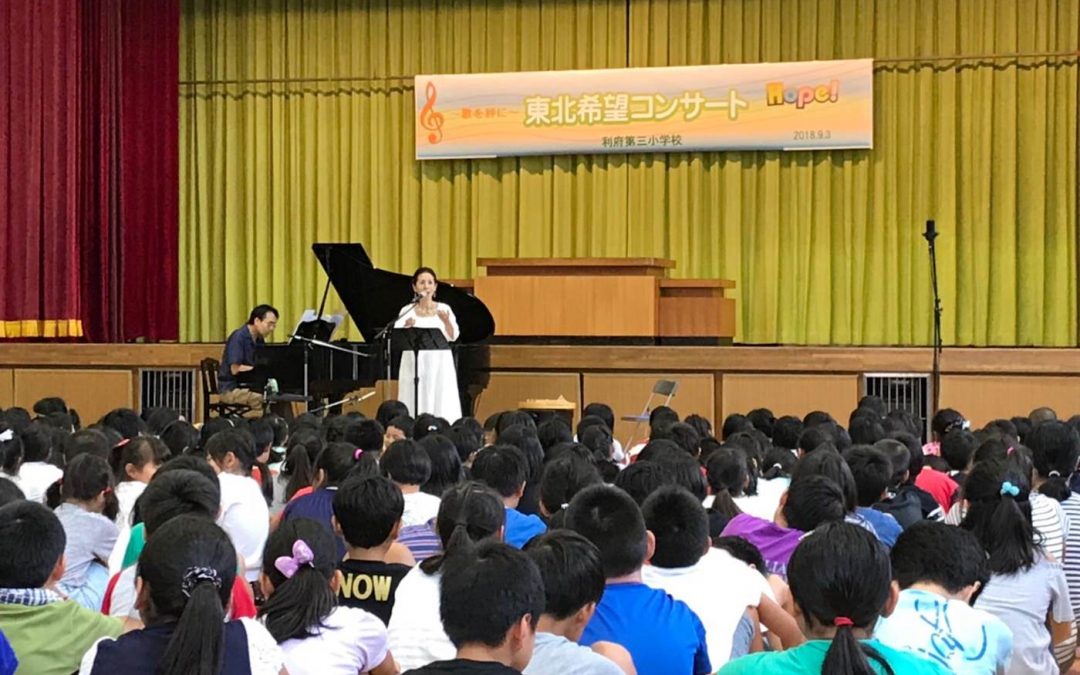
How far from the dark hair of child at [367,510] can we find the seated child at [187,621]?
0.77m

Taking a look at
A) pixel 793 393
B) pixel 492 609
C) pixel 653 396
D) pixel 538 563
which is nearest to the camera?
pixel 492 609

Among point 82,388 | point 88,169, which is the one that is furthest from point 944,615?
point 88,169

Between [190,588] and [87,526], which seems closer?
[190,588]

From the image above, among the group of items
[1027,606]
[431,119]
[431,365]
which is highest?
[431,119]

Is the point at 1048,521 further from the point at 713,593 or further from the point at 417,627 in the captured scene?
the point at 417,627

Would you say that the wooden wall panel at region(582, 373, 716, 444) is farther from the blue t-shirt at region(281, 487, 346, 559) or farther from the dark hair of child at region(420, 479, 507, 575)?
the dark hair of child at region(420, 479, 507, 575)

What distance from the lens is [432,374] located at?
30.0 ft

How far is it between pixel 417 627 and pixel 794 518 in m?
1.03

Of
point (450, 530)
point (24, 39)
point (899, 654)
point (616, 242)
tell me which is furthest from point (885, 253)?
point (899, 654)

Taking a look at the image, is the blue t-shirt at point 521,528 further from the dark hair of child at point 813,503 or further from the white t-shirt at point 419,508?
the dark hair of child at point 813,503

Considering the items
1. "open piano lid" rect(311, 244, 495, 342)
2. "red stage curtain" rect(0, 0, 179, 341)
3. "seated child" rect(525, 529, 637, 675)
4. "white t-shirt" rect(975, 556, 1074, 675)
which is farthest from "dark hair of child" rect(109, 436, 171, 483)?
"red stage curtain" rect(0, 0, 179, 341)

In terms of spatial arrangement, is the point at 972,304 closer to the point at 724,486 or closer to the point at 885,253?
the point at 885,253

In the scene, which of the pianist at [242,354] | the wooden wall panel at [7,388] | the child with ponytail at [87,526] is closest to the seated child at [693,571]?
the child with ponytail at [87,526]

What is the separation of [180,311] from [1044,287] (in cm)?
784
